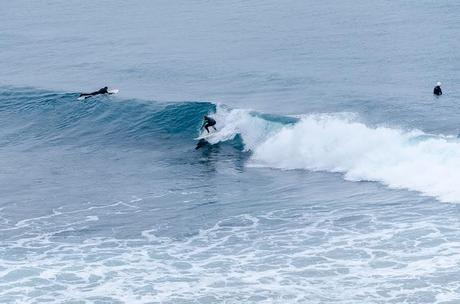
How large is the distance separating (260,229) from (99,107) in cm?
2591

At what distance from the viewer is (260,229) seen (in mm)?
38438

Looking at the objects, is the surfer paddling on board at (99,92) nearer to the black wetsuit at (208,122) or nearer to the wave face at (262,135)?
the wave face at (262,135)

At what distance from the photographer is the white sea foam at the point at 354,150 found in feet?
141

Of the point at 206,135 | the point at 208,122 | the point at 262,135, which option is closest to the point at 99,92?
the point at 206,135

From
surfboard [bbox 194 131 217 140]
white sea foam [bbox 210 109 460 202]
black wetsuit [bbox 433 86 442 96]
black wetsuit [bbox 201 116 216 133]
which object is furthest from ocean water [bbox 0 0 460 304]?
black wetsuit [bbox 201 116 216 133]

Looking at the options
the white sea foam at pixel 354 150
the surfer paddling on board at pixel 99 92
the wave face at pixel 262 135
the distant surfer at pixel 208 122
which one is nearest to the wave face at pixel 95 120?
the wave face at pixel 262 135

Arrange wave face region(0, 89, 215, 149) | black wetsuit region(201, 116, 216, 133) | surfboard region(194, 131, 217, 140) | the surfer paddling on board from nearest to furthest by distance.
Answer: black wetsuit region(201, 116, 216, 133) → surfboard region(194, 131, 217, 140) → wave face region(0, 89, 215, 149) → the surfer paddling on board

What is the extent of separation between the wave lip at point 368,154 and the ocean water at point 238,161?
0.12 metres

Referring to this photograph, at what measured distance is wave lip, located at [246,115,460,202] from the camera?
42.8 metres

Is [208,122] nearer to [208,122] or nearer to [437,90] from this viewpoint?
[208,122]

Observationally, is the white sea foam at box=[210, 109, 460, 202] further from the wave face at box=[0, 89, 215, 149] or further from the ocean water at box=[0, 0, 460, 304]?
the wave face at box=[0, 89, 215, 149]

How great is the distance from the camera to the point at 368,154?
154ft

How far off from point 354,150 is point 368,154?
1093 millimetres

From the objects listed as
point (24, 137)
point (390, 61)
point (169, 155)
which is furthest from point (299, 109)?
point (24, 137)
